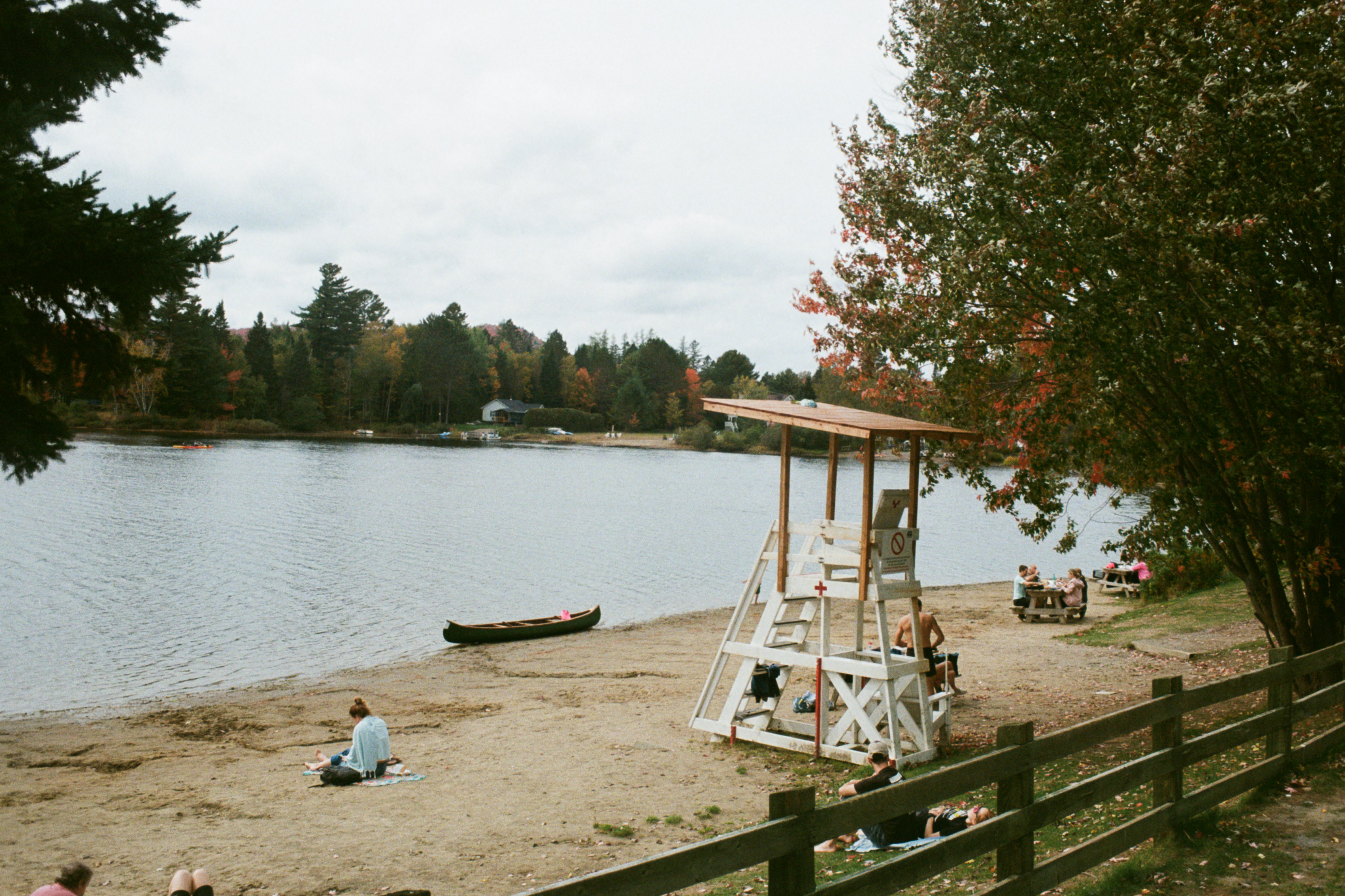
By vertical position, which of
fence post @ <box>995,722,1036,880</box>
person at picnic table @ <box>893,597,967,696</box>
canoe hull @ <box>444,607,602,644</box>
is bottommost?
canoe hull @ <box>444,607,602,644</box>

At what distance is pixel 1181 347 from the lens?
923 cm

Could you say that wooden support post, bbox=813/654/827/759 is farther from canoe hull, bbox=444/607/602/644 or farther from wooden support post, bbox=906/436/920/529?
canoe hull, bbox=444/607/602/644

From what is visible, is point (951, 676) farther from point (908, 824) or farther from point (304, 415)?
point (304, 415)

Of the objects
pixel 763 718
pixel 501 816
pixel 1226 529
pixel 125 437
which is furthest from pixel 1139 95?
pixel 125 437

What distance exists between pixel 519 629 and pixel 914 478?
17386mm

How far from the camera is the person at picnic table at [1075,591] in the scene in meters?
25.5

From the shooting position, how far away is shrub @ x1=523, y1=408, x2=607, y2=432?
156m

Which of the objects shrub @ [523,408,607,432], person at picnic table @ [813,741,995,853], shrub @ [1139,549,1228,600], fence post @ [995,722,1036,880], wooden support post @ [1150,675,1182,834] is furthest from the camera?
shrub @ [523,408,607,432]

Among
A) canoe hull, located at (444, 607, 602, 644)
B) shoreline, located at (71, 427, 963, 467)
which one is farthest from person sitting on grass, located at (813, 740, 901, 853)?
shoreline, located at (71, 427, 963, 467)

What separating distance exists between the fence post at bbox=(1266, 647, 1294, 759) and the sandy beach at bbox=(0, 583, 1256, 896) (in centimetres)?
489

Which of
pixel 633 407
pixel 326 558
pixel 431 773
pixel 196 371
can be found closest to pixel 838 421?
pixel 431 773

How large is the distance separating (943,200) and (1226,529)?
5.04 meters

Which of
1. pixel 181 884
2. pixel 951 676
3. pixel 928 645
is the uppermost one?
pixel 928 645

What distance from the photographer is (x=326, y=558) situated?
4053cm
